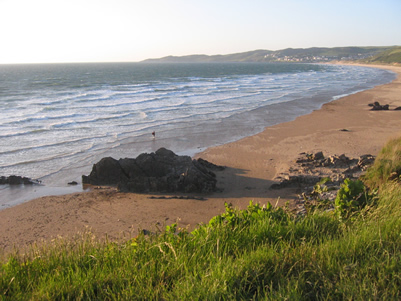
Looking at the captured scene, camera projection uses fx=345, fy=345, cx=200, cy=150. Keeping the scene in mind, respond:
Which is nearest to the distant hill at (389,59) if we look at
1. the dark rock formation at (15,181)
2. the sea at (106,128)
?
the sea at (106,128)

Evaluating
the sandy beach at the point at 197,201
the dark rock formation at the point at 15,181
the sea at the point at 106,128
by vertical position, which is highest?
the sea at the point at 106,128

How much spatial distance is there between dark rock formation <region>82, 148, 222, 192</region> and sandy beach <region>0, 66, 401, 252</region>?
17.6 inches

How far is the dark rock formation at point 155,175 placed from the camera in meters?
10.3

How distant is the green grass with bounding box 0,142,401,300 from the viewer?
3186 mm

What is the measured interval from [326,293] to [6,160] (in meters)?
14.0

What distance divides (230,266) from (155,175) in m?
7.66

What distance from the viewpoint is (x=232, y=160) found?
44.4ft

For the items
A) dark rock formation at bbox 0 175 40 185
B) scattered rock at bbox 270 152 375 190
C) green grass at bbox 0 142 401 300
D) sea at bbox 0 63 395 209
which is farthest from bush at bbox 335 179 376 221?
dark rock formation at bbox 0 175 40 185

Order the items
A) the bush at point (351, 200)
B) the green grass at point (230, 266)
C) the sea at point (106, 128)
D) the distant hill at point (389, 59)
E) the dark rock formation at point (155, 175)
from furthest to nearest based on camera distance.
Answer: the distant hill at point (389, 59), the sea at point (106, 128), the dark rock formation at point (155, 175), the bush at point (351, 200), the green grass at point (230, 266)

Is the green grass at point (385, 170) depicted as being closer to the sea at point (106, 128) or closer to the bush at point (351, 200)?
the bush at point (351, 200)

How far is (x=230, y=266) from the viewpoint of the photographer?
135 inches

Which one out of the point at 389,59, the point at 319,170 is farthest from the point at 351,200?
the point at 389,59

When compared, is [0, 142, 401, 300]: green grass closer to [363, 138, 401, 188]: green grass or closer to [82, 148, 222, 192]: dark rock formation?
[363, 138, 401, 188]: green grass

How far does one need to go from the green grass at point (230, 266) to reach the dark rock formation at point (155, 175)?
223 inches
